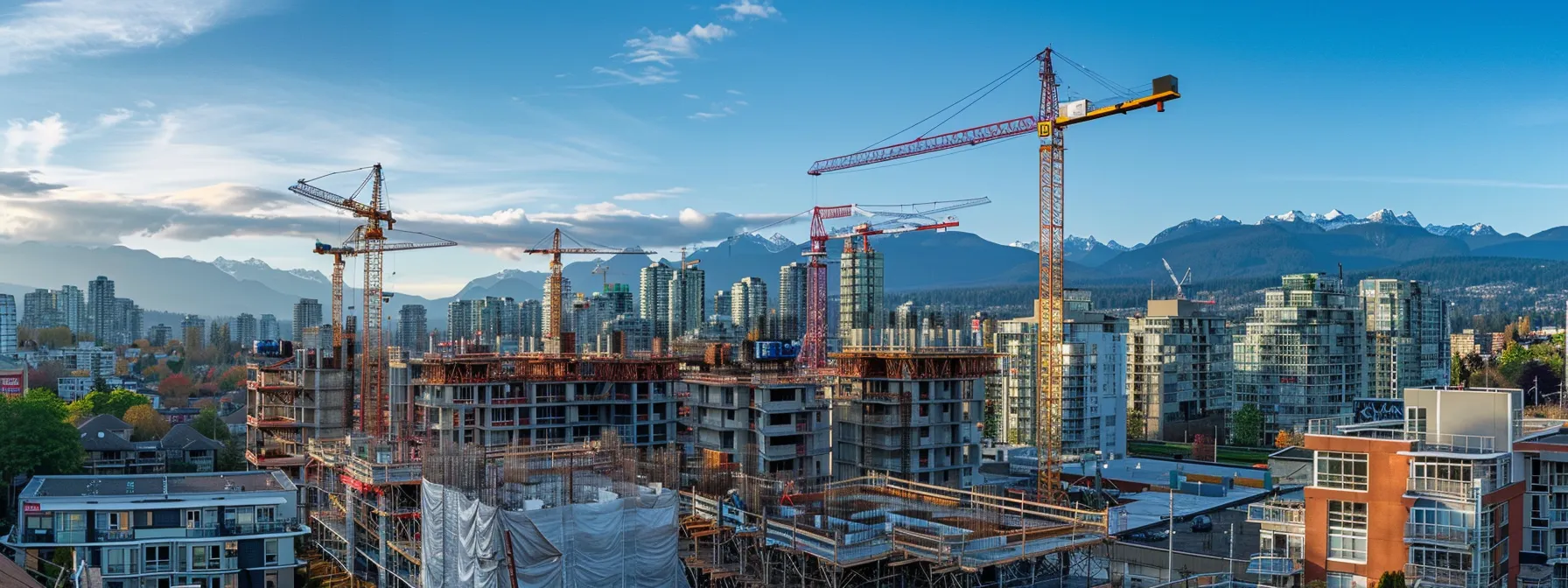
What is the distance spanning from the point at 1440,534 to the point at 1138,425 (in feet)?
205

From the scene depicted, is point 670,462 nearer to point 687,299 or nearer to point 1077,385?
point 1077,385

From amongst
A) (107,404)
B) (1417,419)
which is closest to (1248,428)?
(1417,419)

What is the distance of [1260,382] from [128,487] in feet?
257

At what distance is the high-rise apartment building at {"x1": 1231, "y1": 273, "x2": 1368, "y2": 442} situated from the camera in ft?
278

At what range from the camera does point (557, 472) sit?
99.4ft

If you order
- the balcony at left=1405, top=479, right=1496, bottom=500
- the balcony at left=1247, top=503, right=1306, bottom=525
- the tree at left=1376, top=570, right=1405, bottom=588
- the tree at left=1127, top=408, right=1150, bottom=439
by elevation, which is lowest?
the tree at left=1127, top=408, right=1150, bottom=439

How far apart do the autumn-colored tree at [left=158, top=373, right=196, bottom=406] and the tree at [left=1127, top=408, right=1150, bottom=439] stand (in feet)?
303

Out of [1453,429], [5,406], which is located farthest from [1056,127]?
[5,406]

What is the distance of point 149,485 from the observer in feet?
123

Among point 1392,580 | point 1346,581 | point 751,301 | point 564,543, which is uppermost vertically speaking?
point 751,301

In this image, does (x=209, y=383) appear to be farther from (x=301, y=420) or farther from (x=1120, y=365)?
(x=1120, y=365)

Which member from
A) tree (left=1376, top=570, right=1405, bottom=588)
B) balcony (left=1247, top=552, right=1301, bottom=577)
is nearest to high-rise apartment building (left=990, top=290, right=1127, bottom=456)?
balcony (left=1247, top=552, right=1301, bottom=577)

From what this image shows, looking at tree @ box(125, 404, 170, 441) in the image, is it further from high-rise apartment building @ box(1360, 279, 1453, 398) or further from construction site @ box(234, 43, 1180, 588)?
high-rise apartment building @ box(1360, 279, 1453, 398)

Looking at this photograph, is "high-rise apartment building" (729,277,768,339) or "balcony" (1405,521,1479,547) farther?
"high-rise apartment building" (729,277,768,339)
